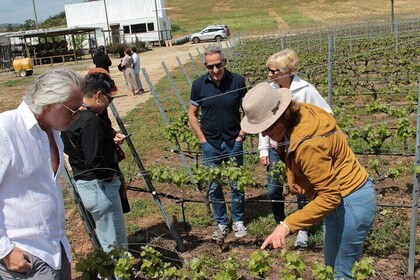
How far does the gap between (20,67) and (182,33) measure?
2733cm

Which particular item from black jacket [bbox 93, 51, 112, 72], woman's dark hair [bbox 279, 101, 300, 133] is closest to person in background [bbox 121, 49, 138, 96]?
black jacket [bbox 93, 51, 112, 72]

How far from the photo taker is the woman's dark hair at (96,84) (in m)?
3.04

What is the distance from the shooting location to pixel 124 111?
1248cm

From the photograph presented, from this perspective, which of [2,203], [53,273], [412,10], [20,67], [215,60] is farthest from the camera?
[412,10]

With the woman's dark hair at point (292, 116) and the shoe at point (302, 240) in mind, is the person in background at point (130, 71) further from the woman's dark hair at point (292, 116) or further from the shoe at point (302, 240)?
the woman's dark hair at point (292, 116)

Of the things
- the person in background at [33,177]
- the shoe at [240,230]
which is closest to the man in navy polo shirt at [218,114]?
the shoe at [240,230]

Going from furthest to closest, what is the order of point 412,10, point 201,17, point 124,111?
1. point 201,17
2. point 412,10
3. point 124,111

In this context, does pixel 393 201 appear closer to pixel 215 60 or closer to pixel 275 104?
pixel 215 60

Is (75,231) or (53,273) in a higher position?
(53,273)

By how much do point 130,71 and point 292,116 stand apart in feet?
42.0

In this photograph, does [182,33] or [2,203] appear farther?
[182,33]

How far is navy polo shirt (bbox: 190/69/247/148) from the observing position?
4.15 metres

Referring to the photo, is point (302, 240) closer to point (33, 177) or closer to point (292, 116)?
point (292, 116)

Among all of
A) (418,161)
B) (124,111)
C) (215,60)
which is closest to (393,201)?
(418,161)
